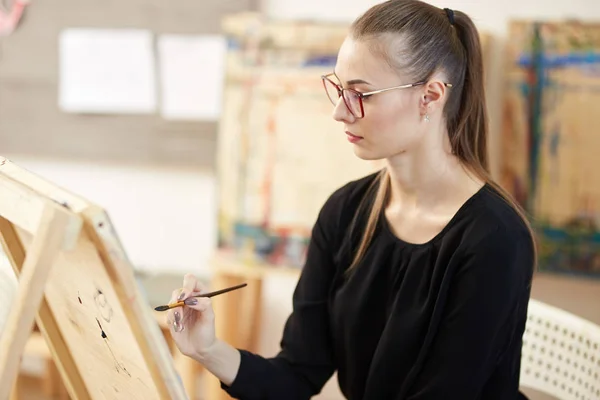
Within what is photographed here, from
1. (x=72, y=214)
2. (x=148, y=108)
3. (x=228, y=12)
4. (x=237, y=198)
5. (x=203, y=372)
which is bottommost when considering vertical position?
(x=203, y=372)

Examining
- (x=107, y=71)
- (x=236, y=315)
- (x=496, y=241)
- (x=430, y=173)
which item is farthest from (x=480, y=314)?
(x=107, y=71)

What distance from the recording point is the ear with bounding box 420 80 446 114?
3.92ft

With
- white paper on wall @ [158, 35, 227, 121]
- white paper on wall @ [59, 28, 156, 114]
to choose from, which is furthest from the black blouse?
white paper on wall @ [59, 28, 156, 114]

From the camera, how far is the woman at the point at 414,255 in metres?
1.18

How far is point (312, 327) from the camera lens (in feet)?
4.51

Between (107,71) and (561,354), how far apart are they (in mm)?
1665

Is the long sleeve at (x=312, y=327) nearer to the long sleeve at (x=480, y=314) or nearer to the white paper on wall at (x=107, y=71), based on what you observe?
the long sleeve at (x=480, y=314)

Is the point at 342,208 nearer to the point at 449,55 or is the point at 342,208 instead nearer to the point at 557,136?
the point at 449,55

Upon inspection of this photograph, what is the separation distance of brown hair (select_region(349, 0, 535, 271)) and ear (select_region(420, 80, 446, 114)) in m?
0.01

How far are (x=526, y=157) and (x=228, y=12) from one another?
0.96 metres

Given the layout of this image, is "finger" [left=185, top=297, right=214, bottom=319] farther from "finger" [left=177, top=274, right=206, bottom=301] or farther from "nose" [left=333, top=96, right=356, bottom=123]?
"nose" [left=333, top=96, right=356, bottom=123]

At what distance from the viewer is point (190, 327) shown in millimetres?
1126

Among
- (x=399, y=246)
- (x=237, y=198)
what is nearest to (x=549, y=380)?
(x=399, y=246)

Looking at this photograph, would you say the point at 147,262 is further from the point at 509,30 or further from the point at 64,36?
the point at 509,30
